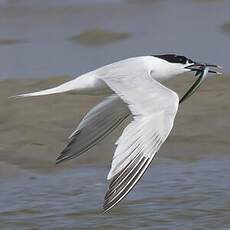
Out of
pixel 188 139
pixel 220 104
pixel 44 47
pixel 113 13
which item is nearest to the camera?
pixel 188 139

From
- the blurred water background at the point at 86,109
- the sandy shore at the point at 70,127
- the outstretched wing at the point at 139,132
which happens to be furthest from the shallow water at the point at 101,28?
the outstretched wing at the point at 139,132

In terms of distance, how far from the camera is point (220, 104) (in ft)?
31.7

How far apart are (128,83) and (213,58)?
4.84 m

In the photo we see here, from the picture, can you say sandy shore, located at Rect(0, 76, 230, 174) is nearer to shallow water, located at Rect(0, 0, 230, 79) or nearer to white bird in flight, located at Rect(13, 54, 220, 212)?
shallow water, located at Rect(0, 0, 230, 79)

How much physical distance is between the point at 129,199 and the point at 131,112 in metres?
1.64

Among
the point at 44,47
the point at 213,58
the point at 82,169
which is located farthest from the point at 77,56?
the point at 82,169

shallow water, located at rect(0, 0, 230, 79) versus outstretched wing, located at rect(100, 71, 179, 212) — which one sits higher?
outstretched wing, located at rect(100, 71, 179, 212)

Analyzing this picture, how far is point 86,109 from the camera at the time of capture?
971 centimetres

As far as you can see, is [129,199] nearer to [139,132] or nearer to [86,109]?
[139,132]

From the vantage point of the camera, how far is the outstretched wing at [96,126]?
6.68m

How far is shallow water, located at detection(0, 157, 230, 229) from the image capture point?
709cm

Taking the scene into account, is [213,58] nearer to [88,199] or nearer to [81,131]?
[88,199]

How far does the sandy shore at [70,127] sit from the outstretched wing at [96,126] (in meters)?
1.68

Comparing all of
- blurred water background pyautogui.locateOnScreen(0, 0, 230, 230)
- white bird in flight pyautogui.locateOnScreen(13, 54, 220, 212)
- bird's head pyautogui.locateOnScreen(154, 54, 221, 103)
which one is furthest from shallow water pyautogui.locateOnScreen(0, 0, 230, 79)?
white bird in flight pyautogui.locateOnScreen(13, 54, 220, 212)
